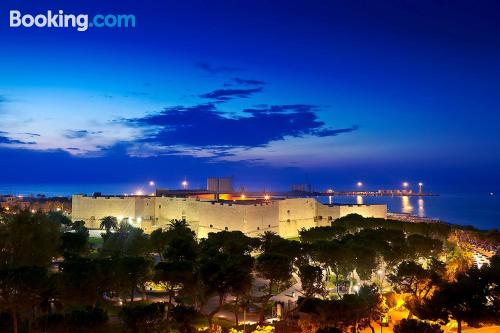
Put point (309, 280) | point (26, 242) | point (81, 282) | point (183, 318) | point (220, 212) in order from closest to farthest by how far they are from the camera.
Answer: point (183, 318)
point (81, 282)
point (309, 280)
point (26, 242)
point (220, 212)

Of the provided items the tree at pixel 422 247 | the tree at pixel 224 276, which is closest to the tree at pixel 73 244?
the tree at pixel 224 276

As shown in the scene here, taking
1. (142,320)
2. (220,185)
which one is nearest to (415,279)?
(142,320)

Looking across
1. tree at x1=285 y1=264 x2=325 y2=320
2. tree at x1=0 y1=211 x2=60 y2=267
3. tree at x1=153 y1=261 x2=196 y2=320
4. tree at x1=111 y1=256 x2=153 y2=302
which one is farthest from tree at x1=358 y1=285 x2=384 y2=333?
tree at x1=0 y1=211 x2=60 y2=267

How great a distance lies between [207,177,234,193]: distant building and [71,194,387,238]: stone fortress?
51.4 feet

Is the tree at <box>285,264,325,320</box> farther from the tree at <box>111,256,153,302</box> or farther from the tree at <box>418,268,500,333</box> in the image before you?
the tree at <box>111,256,153,302</box>

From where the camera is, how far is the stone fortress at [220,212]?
32781mm

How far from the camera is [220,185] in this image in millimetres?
56031

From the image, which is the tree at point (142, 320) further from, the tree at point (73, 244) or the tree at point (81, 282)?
the tree at point (73, 244)

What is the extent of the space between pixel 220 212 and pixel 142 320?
844 inches

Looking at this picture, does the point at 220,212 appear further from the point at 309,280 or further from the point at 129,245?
the point at 309,280

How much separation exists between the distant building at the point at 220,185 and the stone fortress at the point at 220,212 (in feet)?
51.4

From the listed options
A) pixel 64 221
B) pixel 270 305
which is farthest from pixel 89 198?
pixel 270 305

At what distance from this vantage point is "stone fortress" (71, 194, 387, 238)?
32781 mm

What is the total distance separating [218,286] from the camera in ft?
47.9
